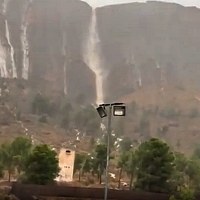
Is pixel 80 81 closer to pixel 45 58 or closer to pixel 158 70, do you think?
pixel 45 58

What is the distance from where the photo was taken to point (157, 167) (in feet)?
84.6

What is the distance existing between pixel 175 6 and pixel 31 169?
177900mm

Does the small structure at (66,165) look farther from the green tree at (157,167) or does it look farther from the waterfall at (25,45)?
the waterfall at (25,45)

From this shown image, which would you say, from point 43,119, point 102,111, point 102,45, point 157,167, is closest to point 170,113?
point 43,119

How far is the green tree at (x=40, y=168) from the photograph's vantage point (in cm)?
2617

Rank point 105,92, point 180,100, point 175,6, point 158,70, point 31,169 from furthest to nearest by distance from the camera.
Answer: point 175,6
point 158,70
point 105,92
point 180,100
point 31,169

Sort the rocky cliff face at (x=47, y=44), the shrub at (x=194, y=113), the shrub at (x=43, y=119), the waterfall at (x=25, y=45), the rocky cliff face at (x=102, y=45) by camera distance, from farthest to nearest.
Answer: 1. the waterfall at (x=25, y=45)
2. the rocky cliff face at (x=102, y=45)
3. the rocky cliff face at (x=47, y=44)
4. the shrub at (x=194, y=113)
5. the shrub at (x=43, y=119)

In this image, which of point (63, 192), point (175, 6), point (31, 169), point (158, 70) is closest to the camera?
point (63, 192)

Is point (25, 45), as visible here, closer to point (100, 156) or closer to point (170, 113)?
point (170, 113)

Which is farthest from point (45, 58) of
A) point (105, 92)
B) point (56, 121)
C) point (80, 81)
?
point (56, 121)

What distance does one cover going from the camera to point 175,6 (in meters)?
194

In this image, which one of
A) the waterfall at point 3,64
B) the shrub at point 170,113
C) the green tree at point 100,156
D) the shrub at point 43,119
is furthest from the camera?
the waterfall at point 3,64

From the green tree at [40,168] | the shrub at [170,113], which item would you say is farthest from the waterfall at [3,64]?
the green tree at [40,168]

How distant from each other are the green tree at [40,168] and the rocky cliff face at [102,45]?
9972cm
